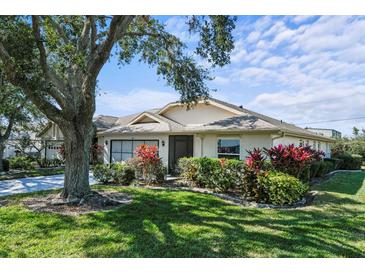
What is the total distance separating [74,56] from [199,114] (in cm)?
1058

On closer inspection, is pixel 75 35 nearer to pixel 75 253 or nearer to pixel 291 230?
pixel 75 253

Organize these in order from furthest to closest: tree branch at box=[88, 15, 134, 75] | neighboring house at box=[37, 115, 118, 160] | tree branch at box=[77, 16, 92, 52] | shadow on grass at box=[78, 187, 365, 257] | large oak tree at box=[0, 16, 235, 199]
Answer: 1. neighboring house at box=[37, 115, 118, 160]
2. tree branch at box=[77, 16, 92, 52]
3. tree branch at box=[88, 15, 134, 75]
4. large oak tree at box=[0, 16, 235, 199]
5. shadow on grass at box=[78, 187, 365, 257]

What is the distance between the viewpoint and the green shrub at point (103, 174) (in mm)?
13500

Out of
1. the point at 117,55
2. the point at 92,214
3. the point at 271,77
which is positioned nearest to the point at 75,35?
the point at 117,55

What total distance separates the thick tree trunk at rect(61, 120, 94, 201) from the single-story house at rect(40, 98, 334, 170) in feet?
24.7

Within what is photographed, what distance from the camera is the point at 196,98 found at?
43.4 ft

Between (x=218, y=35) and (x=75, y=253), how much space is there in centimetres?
879

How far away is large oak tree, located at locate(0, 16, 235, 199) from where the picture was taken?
7754 millimetres

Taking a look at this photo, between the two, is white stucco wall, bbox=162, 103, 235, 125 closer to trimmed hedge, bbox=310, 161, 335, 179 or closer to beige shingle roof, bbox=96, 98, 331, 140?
beige shingle roof, bbox=96, 98, 331, 140

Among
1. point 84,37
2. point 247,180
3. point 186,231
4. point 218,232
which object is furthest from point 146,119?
point 218,232

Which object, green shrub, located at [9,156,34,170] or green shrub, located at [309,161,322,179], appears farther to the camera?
green shrub, located at [9,156,34,170]

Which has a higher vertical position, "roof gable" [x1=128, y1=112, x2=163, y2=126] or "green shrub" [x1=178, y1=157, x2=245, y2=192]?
"roof gable" [x1=128, y1=112, x2=163, y2=126]

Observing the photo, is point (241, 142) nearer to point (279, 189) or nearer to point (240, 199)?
point (240, 199)

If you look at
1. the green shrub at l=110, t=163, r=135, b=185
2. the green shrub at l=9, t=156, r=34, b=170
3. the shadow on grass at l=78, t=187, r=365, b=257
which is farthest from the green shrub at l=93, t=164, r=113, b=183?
the green shrub at l=9, t=156, r=34, b=170
